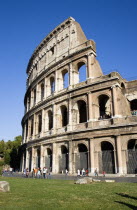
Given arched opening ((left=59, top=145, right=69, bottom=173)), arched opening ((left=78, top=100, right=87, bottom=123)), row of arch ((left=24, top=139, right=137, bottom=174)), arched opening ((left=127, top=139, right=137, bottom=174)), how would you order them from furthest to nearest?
arched opening ((left=78, top=100, right=87, bottom=123)) → arched opening ((left=59, top=145, right=69, bottom=173)) → row of arch ((left=24, top=139, right=137, bottom=174)) → arched opening ((left=127, top=139, right=137, bottom=174))

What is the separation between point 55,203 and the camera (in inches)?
219

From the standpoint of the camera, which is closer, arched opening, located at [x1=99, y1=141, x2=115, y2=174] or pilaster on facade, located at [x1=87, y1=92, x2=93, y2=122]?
arched opening, located at [x1=99, y1=141, x2=115, y2=174]

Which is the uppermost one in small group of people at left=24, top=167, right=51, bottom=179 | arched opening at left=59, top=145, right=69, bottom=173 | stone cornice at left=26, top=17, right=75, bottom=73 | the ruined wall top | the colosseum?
stone cornice at left=26, top=17, right=75, bottom=73

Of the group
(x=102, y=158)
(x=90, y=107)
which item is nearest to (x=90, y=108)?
(x=90, y=107)

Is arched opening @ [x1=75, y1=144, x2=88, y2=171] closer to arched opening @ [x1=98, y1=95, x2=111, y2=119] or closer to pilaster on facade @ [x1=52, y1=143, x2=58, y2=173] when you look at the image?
pilaster on facade @ [x1=52, y1=143, x2=58, y2=173]

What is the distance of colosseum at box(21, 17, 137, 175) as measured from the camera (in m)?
16.6

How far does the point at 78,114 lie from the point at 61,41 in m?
9.87

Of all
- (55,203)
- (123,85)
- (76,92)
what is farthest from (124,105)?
(55,203)

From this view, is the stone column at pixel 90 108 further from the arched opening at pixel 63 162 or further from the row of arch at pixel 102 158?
the arched opening at pixel 63 162

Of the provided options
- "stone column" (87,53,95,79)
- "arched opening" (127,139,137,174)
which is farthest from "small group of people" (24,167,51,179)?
"stone column" (87,53,95,79)

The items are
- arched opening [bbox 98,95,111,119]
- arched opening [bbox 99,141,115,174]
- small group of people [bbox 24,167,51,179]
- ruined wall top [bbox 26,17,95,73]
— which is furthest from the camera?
ruined wall top [bbox 26,17,95,73]

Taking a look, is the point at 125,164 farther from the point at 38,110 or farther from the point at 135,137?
the point at 38,110

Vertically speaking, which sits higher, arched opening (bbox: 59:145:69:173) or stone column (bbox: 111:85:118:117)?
stone column (bbox: 111:85:118:117)

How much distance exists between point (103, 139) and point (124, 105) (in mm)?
3604
